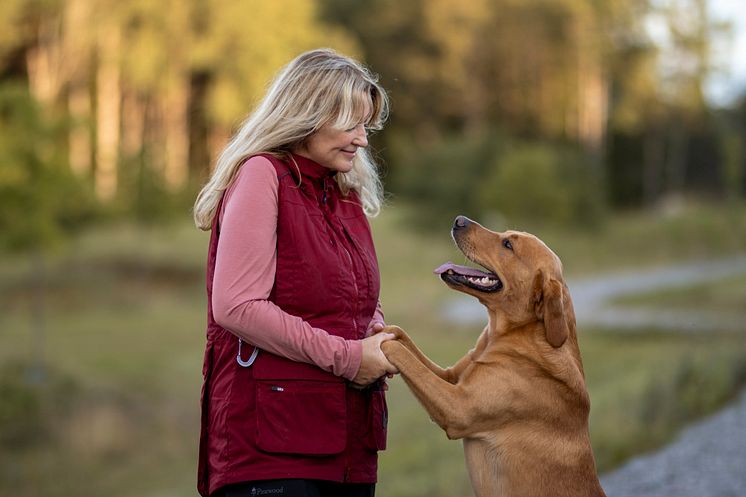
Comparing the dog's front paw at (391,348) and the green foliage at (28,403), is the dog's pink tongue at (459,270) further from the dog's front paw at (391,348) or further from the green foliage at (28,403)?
the green foliage at (28,403)

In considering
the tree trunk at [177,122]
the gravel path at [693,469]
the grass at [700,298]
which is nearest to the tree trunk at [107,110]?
the tree trunk at [177,122]

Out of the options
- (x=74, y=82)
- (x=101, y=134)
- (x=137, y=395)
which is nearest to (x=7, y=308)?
(x=137, y=395)

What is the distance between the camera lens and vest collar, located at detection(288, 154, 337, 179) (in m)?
3.63

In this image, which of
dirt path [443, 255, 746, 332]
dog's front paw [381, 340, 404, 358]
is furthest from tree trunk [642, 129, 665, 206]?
dog's front paw [381, 340, 404, 358]

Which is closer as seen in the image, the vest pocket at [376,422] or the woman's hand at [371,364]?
the woman's hand at [371,364]

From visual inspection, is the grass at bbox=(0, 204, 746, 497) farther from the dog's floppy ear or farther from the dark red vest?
the dark red vest

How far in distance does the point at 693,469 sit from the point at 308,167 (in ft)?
18.3

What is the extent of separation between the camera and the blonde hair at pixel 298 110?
3.57m

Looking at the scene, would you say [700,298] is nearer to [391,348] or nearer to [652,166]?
[391,348]

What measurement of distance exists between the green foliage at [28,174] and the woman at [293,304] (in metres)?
16.9

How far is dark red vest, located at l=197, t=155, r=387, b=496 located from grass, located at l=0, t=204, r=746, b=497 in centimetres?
499

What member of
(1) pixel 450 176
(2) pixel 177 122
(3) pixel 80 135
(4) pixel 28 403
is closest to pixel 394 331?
(4) pixel 28 403

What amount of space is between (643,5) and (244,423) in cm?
4056

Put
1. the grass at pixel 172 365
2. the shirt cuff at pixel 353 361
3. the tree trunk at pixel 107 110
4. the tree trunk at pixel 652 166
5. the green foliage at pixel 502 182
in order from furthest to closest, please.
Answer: the tree trunk at pixel 652 166 → the green foliage at pixel 502 182 → the tree trunk at pixel 107 110 → the grass at pixel 172 365 → the shirt cuff at pixel 353 361
